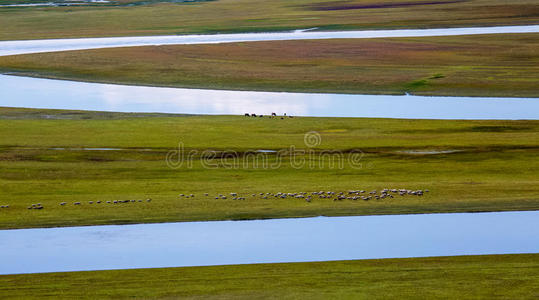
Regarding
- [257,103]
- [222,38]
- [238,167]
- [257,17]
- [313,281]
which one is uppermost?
[257,17]

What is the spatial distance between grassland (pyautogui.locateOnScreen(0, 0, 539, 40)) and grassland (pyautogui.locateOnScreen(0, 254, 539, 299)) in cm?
6820

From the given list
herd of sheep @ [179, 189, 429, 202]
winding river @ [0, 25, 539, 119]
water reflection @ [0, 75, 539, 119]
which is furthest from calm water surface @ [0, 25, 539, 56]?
herd of sheep @ [179, 189, 429, 202]

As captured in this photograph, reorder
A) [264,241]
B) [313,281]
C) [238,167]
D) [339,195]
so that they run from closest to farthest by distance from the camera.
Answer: [313,281]
[264,241]
[339,195]
[238,167]

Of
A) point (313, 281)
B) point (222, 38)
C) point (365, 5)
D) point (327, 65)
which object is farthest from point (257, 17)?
point (313, 281)

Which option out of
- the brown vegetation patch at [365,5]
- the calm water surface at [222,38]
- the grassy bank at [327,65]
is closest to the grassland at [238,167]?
the grassy bank at [327,65]

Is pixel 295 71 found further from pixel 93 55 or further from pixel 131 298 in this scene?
pixel 131 298

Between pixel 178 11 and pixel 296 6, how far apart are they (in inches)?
647

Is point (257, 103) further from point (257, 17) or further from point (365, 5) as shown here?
point (365, 5)

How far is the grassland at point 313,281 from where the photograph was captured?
18078 mm

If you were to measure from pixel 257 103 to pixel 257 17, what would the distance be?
54671 millimetres

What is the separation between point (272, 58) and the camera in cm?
6400

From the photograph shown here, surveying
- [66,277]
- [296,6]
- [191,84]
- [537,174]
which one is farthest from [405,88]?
[296,6]

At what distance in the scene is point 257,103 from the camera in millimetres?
47094

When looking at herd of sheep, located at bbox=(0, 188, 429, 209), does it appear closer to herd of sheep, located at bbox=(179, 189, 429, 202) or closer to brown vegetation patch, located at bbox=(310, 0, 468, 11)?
herd of sheep, located at bbox=(179, 189, 429, 202)
